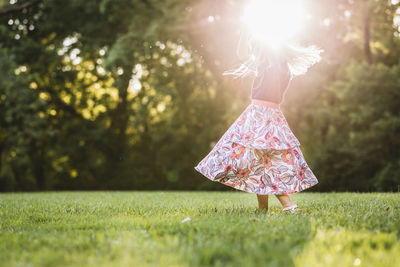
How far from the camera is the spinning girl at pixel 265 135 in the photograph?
4625mm

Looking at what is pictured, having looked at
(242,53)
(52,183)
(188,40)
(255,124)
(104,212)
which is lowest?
(52,183)

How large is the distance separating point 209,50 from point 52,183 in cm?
1177

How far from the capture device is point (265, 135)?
4660 mm

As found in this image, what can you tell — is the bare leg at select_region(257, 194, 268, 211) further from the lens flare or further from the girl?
the lens flare

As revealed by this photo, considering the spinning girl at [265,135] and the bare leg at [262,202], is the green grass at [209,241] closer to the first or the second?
the spinning girl at [265,135]

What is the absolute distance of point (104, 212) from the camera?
16.4ft

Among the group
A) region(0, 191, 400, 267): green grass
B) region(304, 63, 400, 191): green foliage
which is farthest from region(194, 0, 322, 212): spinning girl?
region(304, 63, 400, 191): green foliage

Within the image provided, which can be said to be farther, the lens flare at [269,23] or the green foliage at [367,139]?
the green foliage at [367,139]

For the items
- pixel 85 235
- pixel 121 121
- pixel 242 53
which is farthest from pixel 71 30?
pixel 85 235

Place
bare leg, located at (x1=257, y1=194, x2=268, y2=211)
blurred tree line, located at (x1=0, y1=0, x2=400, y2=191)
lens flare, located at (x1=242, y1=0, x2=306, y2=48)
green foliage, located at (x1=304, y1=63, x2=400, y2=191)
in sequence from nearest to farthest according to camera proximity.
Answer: lens flare, located at (x1=242, y1=0, x2=306, y2=48), bare leg, located at (x1=257, y1=194, x2=268, y2=211), green foliage, located at (x1=304, y1=63, x2=400, y2=191), blurred tree line, located at (x1=0, y1=0, x2=400, y2=191)

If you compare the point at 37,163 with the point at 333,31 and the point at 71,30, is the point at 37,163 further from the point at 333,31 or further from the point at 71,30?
the point at 333,31

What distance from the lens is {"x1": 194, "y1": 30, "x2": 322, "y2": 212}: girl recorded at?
15.1ft

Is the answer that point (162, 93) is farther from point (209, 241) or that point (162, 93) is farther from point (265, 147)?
point (209, 241)

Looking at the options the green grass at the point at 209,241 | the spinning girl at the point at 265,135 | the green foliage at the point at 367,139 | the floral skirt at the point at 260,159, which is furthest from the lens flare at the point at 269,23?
the green foliage at the point at 367,139
